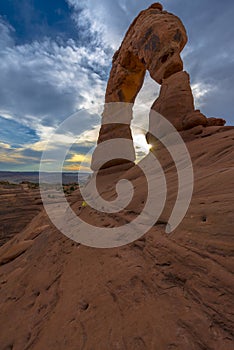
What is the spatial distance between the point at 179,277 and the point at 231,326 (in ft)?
1.99

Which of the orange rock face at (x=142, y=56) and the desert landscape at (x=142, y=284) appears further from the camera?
the orange rock face at (x=142, y=56)

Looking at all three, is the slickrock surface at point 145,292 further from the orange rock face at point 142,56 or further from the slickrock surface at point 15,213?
the slickrock surface at point 15,213

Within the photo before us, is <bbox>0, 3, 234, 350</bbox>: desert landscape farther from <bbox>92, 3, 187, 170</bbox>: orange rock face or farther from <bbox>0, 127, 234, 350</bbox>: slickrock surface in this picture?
<bbox>92, 3, 187, 170</bbox>: orange rock face

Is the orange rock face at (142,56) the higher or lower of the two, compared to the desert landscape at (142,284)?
higher

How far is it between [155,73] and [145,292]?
10.5 m

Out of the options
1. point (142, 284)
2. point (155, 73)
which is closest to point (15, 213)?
point (155, 73)

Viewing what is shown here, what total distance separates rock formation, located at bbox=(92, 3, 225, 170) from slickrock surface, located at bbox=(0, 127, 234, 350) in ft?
15.7

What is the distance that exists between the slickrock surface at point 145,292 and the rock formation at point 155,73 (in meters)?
4.80

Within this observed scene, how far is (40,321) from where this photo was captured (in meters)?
2.47

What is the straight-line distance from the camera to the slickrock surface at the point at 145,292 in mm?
1533

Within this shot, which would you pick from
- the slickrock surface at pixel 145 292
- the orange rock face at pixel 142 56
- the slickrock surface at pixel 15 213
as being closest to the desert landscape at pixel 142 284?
the slickrock surface at pixel 145 292

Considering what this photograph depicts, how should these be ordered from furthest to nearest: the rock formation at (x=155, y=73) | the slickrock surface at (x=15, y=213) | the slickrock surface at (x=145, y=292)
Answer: the slickrock surface at (x=15, y=213), the rock formation at (x=155, y=73), the slickrock surface at (x=145, y=292)

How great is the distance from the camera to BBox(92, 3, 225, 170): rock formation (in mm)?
7633

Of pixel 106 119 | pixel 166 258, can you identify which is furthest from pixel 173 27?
pixel 166 258
